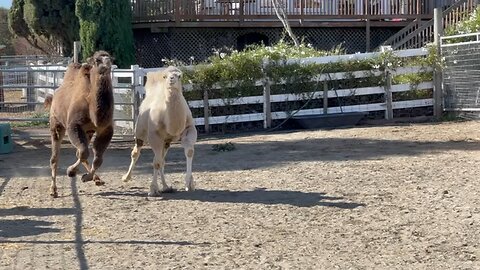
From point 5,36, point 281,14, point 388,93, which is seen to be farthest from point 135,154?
point 5,36

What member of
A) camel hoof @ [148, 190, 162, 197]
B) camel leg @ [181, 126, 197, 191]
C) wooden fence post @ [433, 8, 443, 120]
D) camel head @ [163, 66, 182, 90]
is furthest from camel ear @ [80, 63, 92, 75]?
wooden fence post @ [433, 8, 443, 120]

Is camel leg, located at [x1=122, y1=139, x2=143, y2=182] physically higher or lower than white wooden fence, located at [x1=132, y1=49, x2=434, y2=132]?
lower

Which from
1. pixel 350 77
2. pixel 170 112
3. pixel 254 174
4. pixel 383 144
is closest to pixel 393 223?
pixel 170 112

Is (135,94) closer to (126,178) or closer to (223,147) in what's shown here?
(223,147)

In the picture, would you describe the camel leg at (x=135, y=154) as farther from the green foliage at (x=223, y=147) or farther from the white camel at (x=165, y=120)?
the green foliage at (x=223, y=147)

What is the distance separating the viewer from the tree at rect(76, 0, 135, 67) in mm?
26922

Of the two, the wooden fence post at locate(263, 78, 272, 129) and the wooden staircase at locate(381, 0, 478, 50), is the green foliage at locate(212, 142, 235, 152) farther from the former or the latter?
the wooden staircase at locate(381, 0, 478, 50)

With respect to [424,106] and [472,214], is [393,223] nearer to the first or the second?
[472,214]

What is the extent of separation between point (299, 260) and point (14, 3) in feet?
102

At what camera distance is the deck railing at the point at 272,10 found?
2688 centimetres

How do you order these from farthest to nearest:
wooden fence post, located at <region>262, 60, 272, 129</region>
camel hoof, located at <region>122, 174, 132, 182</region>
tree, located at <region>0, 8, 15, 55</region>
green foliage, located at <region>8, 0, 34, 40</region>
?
tree, located at <region>0, 8, 15, 55</region> → green foliage, located at <region>8, 0, 34, 40</region> → wooden fence post, located at <region>262, 60, 272, 129</region> → camel hoof, located at <region>122, 174, 132, 182</region>

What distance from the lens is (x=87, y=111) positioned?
1176 centimetres

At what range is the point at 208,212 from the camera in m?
10.3

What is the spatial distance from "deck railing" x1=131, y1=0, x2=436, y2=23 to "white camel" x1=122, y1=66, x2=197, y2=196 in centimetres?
1483
